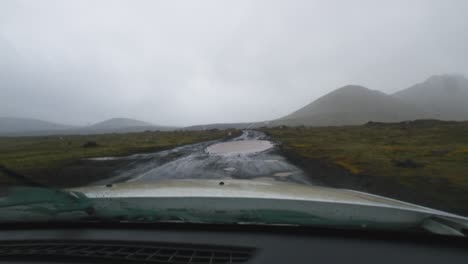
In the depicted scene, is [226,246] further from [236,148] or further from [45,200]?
[236,148]

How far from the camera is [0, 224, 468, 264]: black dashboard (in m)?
2.56

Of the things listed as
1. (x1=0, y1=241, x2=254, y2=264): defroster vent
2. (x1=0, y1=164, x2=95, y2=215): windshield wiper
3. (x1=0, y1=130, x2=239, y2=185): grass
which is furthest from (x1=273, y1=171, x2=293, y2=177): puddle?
(x1=0, y1=241, x2=254, y2=264): defroster vent

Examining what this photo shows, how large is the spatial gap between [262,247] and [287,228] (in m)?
0.40

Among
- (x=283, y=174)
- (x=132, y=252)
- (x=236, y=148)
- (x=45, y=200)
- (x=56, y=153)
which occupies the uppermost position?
(x=45, y=200)

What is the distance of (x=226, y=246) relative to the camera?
9.07ft

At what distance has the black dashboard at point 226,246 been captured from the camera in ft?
8.39

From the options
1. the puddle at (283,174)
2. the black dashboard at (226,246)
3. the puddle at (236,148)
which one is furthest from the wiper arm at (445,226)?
the puddle at (236,148)

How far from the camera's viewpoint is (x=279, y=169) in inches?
623

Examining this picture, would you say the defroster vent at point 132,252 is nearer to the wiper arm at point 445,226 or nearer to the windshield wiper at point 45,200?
the windshield wiper at point 45,200

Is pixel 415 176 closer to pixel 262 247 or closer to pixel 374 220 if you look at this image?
pixel 374 220

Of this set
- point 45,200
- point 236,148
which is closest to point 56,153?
point 236,148

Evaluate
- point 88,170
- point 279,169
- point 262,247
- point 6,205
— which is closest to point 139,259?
point 262,247

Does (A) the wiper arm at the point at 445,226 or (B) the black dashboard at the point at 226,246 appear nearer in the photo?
(B) the black dashboard at the point at 226,246

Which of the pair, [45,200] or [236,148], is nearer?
[45,200]
